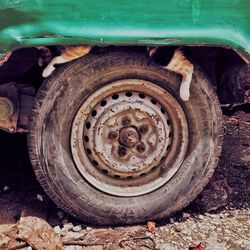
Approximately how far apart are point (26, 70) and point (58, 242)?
1198mm

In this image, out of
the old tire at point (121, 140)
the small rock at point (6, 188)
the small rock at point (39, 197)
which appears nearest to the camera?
the old tire at point (121, 140)

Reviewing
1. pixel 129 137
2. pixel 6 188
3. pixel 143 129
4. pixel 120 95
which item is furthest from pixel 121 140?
pixel 6 188

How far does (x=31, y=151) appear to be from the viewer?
344 cm

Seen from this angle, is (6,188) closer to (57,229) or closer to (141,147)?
(57,229)

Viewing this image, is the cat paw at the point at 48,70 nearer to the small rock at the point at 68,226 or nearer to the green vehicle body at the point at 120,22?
the green vehicle body at the point at 120,22

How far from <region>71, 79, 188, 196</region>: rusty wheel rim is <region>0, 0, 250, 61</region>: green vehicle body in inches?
15.8

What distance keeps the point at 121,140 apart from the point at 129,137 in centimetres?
6

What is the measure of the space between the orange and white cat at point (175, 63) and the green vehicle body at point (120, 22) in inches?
5.0

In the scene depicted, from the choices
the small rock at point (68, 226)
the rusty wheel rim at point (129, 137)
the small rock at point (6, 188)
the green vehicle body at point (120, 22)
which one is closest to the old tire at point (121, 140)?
the rusty wheel rim at point (129, 137)

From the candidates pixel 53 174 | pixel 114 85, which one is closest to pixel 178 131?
pixel 114 85

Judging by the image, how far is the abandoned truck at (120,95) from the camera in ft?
10.3

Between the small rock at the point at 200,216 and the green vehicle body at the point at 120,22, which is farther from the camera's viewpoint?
the small rock at the point at 200,216

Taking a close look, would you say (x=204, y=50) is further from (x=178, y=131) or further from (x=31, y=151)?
(x=31, y=151)

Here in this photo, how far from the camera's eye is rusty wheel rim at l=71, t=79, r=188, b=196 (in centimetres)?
348
